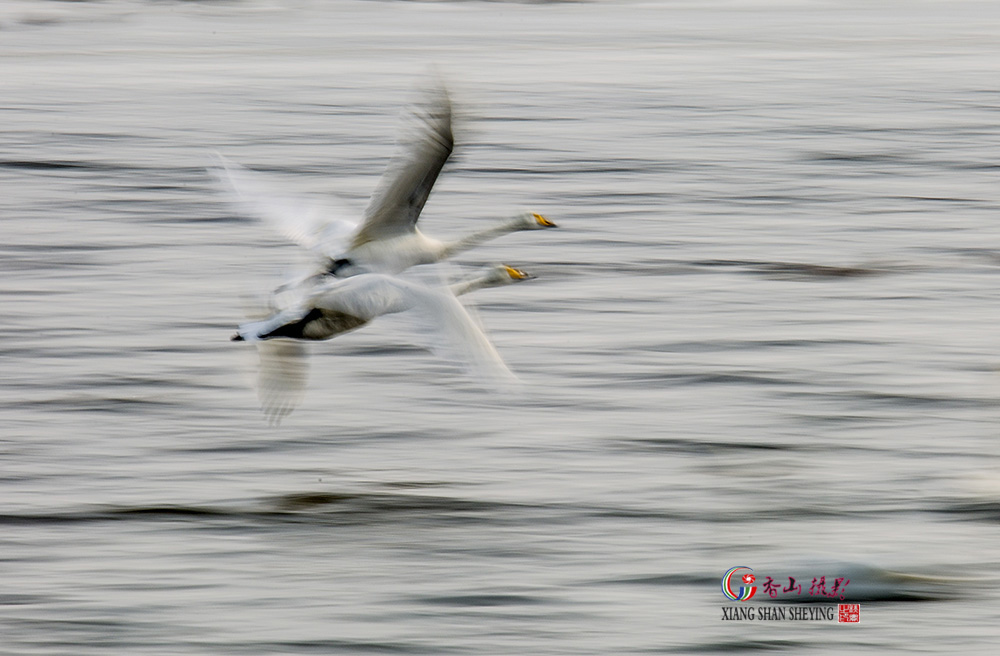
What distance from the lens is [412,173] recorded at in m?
9.37

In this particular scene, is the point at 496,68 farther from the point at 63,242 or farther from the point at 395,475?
the point at 395,475

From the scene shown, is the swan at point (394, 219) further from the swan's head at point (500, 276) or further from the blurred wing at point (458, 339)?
the blurred wing at point (458, 339)

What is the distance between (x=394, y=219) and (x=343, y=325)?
4.08 feet

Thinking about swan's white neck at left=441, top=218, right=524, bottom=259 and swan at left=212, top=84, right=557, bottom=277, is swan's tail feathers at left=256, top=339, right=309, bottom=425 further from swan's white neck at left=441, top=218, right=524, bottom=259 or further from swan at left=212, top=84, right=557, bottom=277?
swan's white neck at left=441, top=218, right=524, bottom=259

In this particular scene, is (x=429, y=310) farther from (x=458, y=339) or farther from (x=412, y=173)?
(x=412, y=173)

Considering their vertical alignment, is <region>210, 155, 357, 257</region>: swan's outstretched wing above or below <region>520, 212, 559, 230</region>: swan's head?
below

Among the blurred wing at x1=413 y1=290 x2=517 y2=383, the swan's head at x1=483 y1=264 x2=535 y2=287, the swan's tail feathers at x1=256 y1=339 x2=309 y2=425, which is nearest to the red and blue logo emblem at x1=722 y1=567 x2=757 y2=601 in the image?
the blurred wing at x1=413 y1=290 x2=517 y2=383

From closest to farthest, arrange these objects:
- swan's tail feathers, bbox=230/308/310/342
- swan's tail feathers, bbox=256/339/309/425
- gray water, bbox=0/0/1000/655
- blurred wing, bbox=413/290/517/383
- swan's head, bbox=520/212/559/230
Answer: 1. gray water, bbox=0/0/1000/655
2. swan's tail feathers, bbox=230/308/310/342
3. blurred wing, bbox=413/290/517/383
4. swan's tail feathers, bbox=256/339/309/425
5. swan's head, bbox=520/212/559/230

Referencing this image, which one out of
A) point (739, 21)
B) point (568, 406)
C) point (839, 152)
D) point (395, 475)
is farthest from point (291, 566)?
point (739, 21)

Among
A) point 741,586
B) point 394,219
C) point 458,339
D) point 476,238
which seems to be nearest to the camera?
point 741,586

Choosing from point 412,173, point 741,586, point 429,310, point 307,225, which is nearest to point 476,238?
point 307,225

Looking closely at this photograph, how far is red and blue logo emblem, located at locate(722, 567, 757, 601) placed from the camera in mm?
7227

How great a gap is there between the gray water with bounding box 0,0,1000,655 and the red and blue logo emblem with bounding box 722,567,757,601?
0.05m

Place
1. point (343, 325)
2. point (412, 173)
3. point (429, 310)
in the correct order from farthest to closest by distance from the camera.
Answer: point (412, 173), point (343, 325), point (429, 310)
